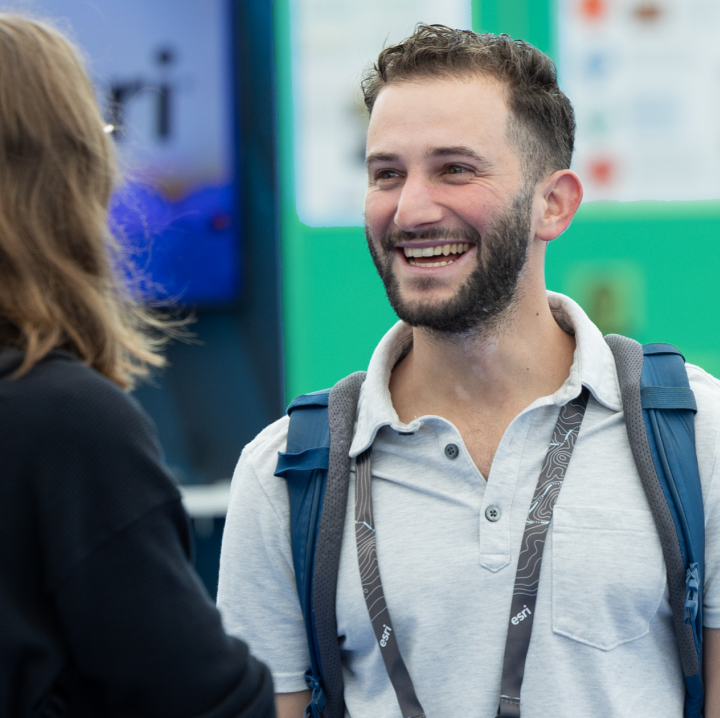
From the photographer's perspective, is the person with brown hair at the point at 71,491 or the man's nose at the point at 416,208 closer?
the person with brown hair at the point at 71,491

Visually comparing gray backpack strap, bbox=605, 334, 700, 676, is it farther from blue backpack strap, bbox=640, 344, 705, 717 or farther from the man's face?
the man's face

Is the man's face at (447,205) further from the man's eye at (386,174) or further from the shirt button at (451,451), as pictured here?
the shirt button at (451,451)

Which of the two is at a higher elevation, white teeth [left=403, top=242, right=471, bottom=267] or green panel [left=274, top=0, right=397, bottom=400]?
white teeth [left=403, top=242, right=471, bottom=267]

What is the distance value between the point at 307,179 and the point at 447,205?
6.82ft

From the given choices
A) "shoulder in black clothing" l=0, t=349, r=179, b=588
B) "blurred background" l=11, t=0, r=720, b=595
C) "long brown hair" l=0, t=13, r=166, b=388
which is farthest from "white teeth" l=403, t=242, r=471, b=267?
"blurred background" l=11, t=0, r=720, b=595

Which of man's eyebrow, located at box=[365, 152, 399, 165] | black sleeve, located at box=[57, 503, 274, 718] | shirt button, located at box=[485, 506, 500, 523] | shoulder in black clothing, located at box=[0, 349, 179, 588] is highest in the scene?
man's eyebrow, located at box=[365, 152, 399, 165]

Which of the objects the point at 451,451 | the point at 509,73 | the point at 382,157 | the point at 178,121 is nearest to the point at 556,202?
the point at 509,73

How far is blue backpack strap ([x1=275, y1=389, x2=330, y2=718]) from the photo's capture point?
1.35m

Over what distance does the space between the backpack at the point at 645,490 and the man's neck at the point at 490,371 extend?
4.5 inches

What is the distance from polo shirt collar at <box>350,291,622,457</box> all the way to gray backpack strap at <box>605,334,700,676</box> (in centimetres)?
4

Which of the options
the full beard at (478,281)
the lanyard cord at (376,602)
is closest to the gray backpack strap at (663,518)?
the full beard at (478,281)

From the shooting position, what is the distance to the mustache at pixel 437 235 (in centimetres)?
146

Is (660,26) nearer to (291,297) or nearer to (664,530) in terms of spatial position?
(291,297)

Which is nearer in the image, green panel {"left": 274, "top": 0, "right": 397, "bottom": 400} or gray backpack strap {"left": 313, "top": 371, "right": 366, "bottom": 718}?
gray backpack strap {"left": 313, "top": 371, "right": 366, "bottom": 718}
